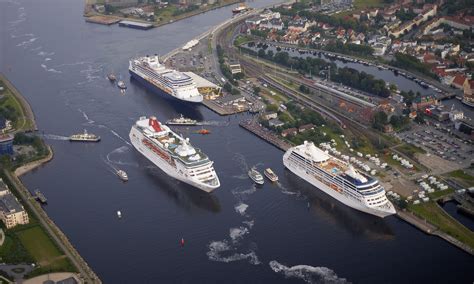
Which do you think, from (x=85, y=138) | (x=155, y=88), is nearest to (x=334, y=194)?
(x=85, y=138)

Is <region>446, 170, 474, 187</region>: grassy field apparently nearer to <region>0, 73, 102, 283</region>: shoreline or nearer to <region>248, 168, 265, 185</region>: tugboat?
<region>248, 168, 265, 185</region>: tugboat

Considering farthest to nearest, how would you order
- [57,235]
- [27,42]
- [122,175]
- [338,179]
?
[27,42] < [122,175] < [338,179] < [57,235]

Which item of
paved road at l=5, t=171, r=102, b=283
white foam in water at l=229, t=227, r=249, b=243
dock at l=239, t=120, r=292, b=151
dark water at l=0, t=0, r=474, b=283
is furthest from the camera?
dock at l=239, t=120, r=292, b=151

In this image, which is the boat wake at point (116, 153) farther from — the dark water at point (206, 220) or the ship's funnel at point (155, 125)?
the ship's funnel at point (155, 125)

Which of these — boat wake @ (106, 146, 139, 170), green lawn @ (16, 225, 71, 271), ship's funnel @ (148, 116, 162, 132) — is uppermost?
ship's funnel @ (148, 116, 162, 132)

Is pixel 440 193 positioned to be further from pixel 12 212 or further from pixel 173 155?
pixel 12 212

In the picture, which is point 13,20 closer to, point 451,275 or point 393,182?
point 393,182

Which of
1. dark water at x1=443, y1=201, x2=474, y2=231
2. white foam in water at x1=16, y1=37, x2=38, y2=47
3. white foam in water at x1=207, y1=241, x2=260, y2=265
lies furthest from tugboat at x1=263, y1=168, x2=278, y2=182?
white foam in water at x1=16, y1=37, x2=38, y2=47

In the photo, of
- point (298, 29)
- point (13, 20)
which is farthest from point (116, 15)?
point (298, 29)
